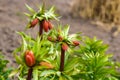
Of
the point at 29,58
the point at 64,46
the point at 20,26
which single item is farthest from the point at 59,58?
the point at 20,26

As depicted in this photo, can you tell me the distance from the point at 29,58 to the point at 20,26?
14.7ft

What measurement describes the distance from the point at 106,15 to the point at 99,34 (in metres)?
0.82

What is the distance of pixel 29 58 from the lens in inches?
68.7

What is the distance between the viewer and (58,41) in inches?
77.3

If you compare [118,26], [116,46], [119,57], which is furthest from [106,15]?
[119,57]

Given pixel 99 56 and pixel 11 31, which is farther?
pixel 11 31

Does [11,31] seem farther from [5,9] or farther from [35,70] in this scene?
[35,70]

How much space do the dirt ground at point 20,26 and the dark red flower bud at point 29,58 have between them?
2.58 metres

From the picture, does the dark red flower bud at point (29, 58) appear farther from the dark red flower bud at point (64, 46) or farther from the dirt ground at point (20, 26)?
the dirt ground at point (20, 26)

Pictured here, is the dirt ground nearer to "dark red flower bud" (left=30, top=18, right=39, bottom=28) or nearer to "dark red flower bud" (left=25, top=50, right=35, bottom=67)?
"dark red flower bud" (left=30, top=18, right=39, bottom=28)

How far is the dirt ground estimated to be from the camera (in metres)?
5.23

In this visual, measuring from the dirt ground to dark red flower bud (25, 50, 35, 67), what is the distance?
2.58 metres

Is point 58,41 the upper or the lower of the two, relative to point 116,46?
lower

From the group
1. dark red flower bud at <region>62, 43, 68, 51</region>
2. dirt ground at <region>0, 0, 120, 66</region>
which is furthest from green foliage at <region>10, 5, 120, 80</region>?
dirt ground at <region>0, 0, 120, 66</region>
